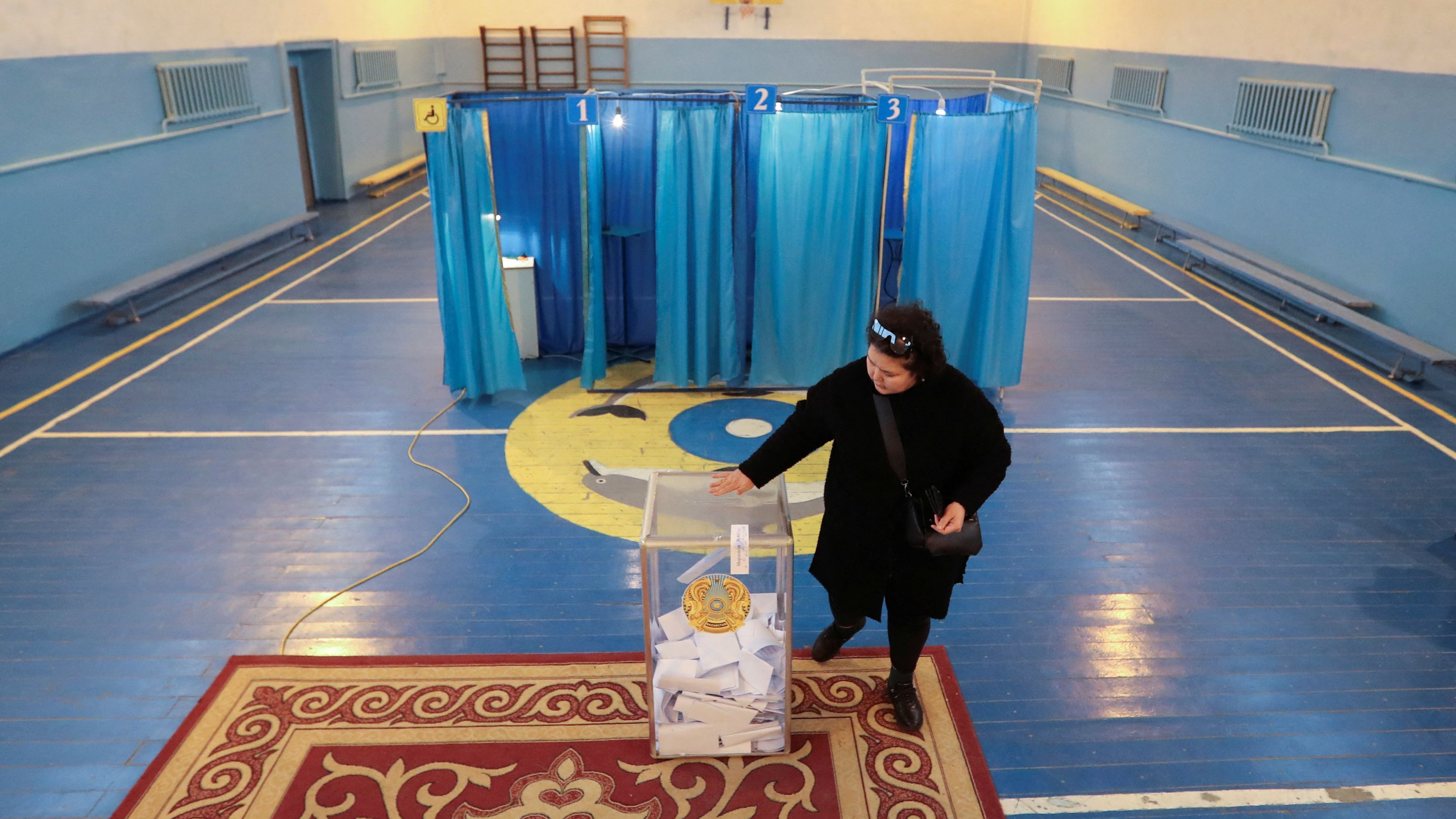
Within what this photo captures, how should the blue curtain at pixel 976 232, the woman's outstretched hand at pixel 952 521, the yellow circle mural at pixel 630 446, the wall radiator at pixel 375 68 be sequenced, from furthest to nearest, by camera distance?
the wall radiator at pixel 375 68
the blue curtain at pixel 976 232
the yellow circle mural at pixel 630 446
the woman's outstretched hand at pixel 952 521

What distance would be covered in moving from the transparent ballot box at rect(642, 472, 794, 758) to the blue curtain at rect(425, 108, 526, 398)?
10.2 ft

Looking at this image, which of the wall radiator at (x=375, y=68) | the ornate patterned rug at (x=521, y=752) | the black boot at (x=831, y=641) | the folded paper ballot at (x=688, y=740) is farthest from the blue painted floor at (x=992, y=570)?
the wall radiator at (x=375, y=68)

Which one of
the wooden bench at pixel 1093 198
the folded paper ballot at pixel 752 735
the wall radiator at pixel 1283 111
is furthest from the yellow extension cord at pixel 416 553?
the wooden bench at pixel 1093 198

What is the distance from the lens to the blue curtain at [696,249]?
5.47 metres

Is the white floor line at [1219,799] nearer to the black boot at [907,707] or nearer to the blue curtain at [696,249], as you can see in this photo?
the black boot at [907,707]

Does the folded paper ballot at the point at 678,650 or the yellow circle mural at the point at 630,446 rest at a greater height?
the folded paper ballot at the point at 678,650

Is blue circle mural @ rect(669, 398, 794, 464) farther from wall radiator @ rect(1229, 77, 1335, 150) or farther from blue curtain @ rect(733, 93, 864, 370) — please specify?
wall radiator @ rect(1229, 77, 1335, 150)

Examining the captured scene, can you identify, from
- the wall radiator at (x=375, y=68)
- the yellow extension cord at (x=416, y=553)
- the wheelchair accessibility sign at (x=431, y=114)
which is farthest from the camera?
the wall radiator at (x=375, y=68)

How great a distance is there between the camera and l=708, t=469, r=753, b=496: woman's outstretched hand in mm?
2818

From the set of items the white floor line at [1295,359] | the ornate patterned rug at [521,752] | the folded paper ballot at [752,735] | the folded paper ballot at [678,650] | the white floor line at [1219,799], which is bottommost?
the white floor line at [1219,799]

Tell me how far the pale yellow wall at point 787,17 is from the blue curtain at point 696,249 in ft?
33.1

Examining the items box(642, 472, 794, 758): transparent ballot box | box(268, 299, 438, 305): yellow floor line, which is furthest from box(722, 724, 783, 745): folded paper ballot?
box(268, 299, 438, 305): yellow floor line

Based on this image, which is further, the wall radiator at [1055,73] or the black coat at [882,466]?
the wall radiator at [1055,73]

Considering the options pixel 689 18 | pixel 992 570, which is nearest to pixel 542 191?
pixel 992 570
